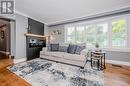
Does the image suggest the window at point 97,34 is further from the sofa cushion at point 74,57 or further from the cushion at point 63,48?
the sofa cushion at point 74,57

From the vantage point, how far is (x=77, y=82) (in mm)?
2045

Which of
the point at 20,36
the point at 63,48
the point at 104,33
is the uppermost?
the point at 104,33

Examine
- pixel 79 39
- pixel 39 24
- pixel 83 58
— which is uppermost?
pixel 39 24

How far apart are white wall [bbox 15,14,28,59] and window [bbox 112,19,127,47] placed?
425cm

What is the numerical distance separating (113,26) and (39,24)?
159 inches

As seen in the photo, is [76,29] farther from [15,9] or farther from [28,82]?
[28,82]

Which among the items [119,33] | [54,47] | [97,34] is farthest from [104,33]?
[54,47]

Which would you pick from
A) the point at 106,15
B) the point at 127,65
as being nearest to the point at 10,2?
the point at 106,15

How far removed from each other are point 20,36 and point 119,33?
14.9 ft

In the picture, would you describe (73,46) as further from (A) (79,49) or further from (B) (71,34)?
(B) (71,34)

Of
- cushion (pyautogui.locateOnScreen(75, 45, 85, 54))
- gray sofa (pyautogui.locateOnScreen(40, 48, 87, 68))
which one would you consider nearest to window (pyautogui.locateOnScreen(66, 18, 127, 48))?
cushion (pyautogui.locateOnScreen(75, 45, 85, 54))

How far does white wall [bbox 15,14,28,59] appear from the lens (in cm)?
403

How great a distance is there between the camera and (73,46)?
3.78m

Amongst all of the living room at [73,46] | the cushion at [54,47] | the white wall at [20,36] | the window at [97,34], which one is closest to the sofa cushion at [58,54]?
the living room at [73,46]
